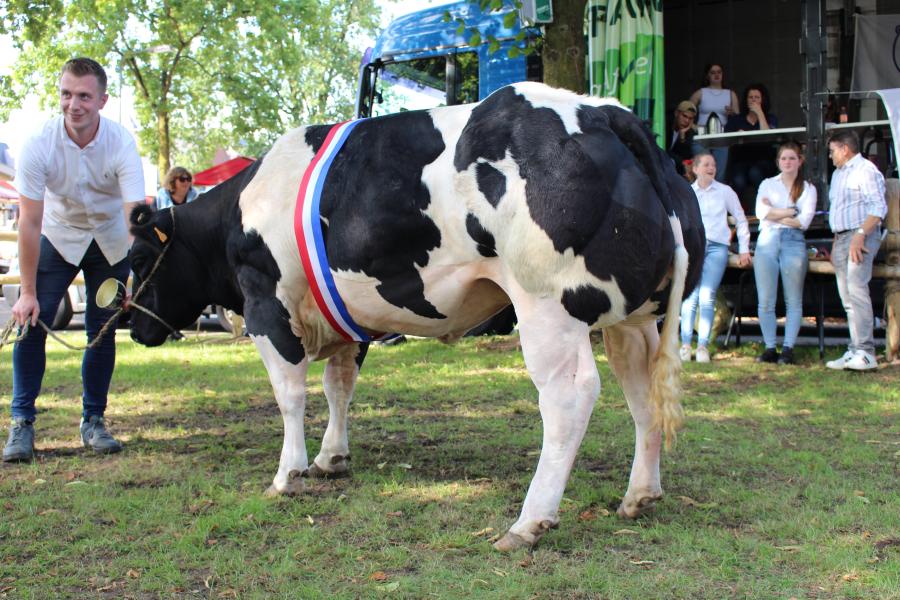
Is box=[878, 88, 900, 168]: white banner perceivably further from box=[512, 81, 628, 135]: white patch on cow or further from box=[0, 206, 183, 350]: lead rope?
box=[0, 206, 183, 350]: lead rope

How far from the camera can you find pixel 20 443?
5.57 meters

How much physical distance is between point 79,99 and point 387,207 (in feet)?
7.10

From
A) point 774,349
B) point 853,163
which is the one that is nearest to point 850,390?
point 774,349

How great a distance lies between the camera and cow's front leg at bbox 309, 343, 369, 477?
519cm

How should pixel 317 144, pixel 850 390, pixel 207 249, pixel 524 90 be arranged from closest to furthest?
pixel 524 90 → pixel 317 144 → pixel 207 249 → pixel 850 390

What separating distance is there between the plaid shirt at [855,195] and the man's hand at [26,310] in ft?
21.4

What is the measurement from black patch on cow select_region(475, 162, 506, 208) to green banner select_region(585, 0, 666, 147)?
248 inches

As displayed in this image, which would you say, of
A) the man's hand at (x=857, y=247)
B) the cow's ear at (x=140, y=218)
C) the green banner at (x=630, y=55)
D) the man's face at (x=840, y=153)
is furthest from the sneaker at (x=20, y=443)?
the man's face at (x=840, y=153)

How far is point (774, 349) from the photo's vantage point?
9078 millimetres

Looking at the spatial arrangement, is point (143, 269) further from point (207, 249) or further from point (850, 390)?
point (850, 390)

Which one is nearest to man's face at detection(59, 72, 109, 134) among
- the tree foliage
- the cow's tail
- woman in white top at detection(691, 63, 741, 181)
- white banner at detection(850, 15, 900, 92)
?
the cow's tail

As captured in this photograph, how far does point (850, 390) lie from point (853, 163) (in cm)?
220

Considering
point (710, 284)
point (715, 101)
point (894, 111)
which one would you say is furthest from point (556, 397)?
point (715, 101)

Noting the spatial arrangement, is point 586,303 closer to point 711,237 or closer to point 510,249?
point 510,249
